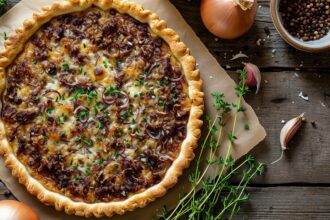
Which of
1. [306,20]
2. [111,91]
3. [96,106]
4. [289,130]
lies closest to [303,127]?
[289,130]

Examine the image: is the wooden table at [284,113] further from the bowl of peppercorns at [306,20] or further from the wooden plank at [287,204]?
the bowl of peppercorns at [306,20]

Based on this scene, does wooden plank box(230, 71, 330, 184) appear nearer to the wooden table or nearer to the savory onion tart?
the wooden table

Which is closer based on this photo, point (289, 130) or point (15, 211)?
point (15, 211)

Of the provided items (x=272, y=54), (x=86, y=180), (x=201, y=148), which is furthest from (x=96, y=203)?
(x=272, y=54)

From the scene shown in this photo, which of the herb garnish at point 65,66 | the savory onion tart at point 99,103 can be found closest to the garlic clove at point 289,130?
the savory onion tart at point 99,103

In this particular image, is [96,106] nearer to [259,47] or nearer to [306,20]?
[259,47]
